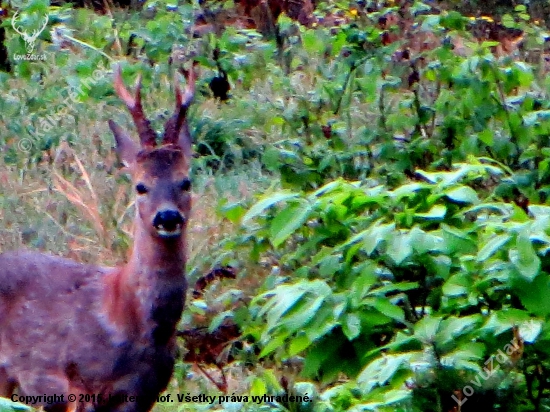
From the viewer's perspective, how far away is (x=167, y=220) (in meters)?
5.45

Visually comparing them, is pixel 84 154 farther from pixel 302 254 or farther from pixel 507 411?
pixel 507 411

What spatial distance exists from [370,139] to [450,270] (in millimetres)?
2448

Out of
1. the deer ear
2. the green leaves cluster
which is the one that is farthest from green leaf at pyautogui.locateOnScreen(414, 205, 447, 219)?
the deer ear

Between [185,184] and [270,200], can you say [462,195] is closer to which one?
[270,200]

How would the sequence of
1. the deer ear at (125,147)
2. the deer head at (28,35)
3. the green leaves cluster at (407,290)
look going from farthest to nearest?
the deer head at (28,35) < the deer ear at (125,147) < the green leaves cluster at (407,290)

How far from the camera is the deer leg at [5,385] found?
5879mm

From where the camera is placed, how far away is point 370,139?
7613mm

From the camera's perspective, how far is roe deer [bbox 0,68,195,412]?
5.41 metres

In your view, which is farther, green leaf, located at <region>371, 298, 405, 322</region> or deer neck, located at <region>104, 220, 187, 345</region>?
deer neck, located at <region>104, 220, 187, 345</region>

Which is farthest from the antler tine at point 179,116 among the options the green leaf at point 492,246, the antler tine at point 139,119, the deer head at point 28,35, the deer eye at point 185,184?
the deer head at point 28,35

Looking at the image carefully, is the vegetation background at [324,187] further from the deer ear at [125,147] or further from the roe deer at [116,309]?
the deer ear at [125,147]

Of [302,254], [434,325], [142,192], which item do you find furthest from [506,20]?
[434,325]

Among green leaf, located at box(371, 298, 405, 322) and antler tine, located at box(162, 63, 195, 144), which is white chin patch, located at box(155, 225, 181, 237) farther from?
green leaf, located at box(371, 298, 405, 322)

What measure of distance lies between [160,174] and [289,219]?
71 centimetres
